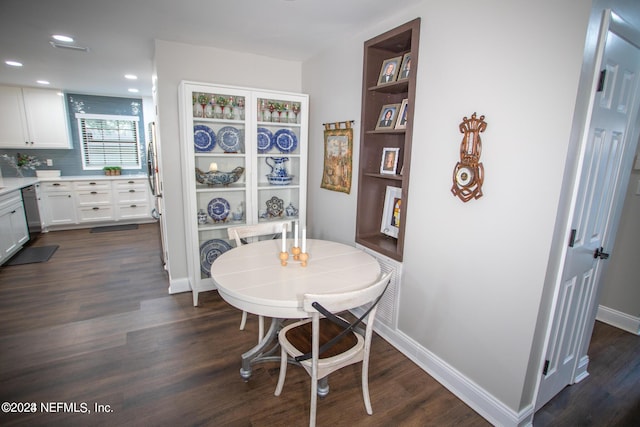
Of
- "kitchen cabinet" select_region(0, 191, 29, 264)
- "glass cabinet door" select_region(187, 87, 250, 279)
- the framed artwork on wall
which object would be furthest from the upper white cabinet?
the framed artwork on wall

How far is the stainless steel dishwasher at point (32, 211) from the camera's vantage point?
491cm

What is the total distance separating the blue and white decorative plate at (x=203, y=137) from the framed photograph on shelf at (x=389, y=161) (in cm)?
167

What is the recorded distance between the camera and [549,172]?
1439 mm

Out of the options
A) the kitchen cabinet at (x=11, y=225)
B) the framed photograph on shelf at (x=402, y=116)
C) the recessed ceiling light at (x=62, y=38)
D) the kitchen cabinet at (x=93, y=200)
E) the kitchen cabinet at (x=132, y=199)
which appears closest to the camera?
the framed photograph on shelf at (x=402, y=116)

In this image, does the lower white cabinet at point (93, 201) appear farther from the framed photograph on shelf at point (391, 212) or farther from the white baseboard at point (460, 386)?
the white baseboard at point (460, 386)

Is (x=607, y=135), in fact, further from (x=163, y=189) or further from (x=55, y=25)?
(x=55, y=25)

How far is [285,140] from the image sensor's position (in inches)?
133

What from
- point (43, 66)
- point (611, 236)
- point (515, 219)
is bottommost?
point (611, 236)

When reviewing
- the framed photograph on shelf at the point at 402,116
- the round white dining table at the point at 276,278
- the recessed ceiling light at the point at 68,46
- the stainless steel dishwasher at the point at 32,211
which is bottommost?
the stainless steel dishwasher at the point at 32,211

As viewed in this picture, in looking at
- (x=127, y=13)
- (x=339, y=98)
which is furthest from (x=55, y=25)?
(x=339, y=98)

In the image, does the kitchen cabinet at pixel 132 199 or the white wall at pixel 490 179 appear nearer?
the white wall at pixel 490 179

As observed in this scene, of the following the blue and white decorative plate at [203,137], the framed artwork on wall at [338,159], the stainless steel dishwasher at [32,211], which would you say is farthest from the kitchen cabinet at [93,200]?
the framed artwork on wall at [338,159]

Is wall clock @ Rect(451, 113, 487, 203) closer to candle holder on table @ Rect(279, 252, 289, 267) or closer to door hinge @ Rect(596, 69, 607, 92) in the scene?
door hinge @ Rect(596, 69, 607, 92)

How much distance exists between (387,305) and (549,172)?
147 centimetres
